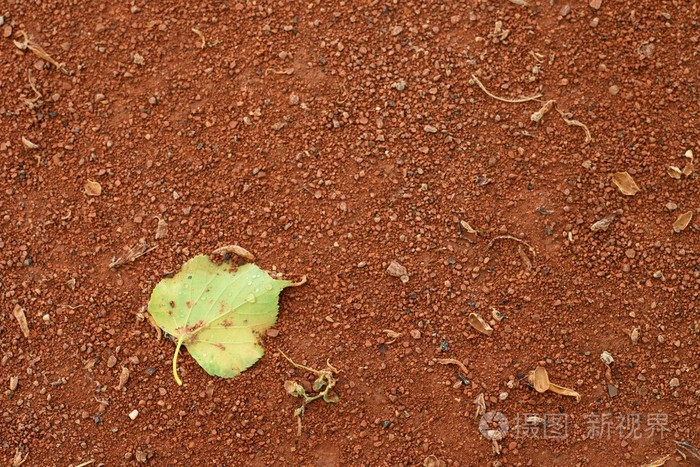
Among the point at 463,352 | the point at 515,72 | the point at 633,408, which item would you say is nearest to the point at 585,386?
the point at 633,408

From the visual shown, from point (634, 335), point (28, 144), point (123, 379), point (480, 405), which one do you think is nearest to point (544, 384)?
point (480, 405)

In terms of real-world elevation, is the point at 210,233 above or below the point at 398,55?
below

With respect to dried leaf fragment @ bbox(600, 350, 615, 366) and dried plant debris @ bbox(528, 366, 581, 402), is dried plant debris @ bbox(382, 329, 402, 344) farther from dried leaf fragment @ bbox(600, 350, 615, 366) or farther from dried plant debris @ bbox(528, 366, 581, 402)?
dried leaf fragment @ bbox(600, 350, 615, 366)

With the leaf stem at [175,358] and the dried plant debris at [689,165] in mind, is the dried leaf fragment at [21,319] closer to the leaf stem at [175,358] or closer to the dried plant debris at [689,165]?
the leaf stem at [175,358]

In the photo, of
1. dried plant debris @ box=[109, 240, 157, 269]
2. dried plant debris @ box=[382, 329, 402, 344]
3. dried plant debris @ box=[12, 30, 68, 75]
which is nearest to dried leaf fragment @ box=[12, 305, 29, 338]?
dried plant debris @ box=[109, 240, 157, 269]

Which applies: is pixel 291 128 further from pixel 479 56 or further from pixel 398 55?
pixel 479 56

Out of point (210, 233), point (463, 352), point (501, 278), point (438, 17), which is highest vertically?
point (438, 17)
